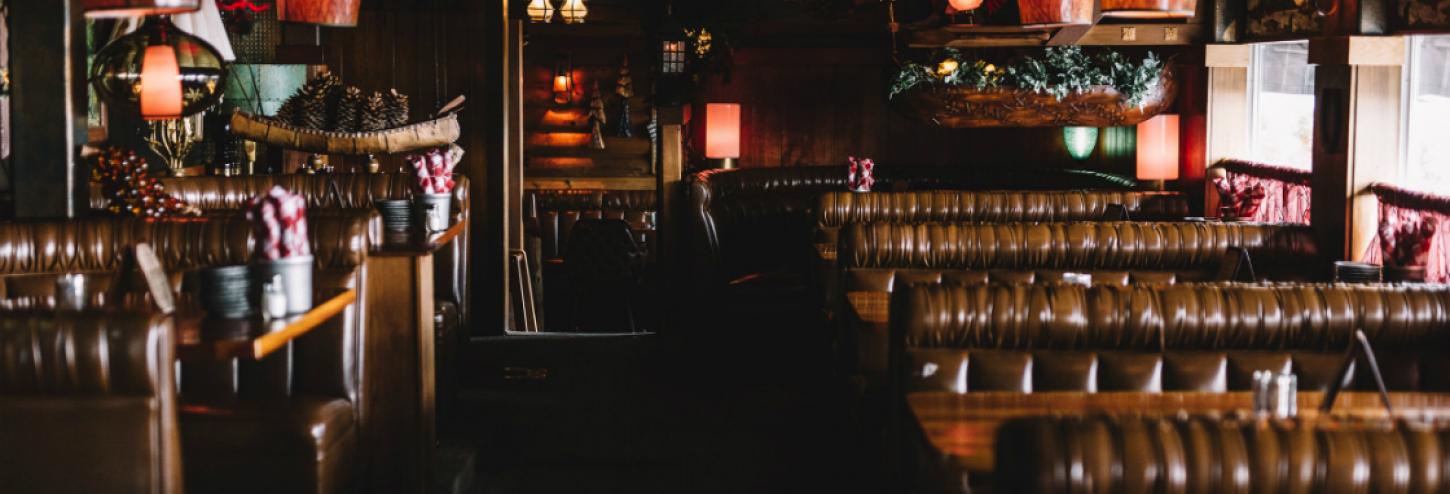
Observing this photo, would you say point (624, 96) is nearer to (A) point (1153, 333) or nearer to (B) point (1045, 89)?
(B) point (1045, 89)

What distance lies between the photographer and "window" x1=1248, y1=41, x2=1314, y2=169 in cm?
876

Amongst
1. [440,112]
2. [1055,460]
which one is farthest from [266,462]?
[440,112]

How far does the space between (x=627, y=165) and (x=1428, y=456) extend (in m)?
13.8

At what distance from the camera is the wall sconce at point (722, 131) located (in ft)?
39.7

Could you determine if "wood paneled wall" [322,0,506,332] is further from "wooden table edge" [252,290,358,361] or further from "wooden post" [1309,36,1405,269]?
"wooden post" [1309,36,1405,269]

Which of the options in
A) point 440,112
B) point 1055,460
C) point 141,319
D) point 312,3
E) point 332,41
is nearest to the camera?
point 1055,460

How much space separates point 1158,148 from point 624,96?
6.99m

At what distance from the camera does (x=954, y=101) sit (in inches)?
450

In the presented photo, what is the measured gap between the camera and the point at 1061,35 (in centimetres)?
947

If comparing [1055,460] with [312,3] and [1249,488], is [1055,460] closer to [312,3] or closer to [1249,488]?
[1249,488]

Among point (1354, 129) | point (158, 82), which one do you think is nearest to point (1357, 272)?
point (1354, 129)

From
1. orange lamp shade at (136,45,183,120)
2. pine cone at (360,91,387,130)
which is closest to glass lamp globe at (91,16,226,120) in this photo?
orange lamp shade at (136,45,183,120)

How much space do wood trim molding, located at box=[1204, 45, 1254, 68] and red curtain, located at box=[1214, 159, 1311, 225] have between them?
32.8 inches

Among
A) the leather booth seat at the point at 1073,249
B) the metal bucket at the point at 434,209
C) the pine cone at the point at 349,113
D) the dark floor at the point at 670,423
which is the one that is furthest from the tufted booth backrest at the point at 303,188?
the leather booth seat at the point at 1073,249
